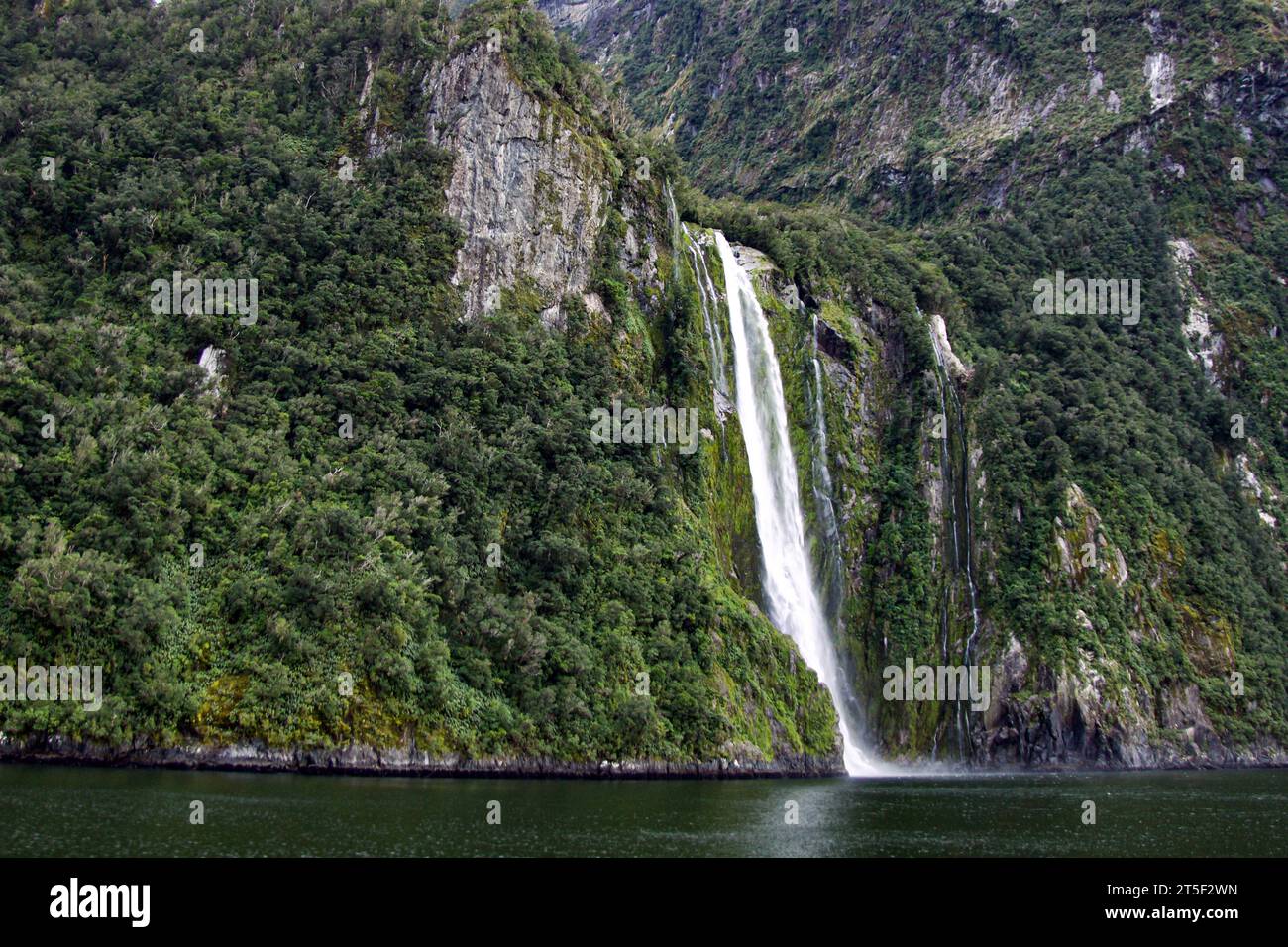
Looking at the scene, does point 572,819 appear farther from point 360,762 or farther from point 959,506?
point 959,506

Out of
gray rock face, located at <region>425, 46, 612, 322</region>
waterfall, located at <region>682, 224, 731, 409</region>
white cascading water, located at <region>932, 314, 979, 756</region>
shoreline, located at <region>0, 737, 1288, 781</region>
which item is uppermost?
gray rock face, located at <region>425, 46, 612, 322</region>

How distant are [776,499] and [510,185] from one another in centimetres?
2119

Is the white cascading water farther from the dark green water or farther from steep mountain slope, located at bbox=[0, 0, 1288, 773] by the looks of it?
the dark green water

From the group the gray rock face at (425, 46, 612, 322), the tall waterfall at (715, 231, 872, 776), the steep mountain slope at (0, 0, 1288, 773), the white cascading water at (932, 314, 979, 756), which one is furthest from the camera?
the white cascading water at (932, 314, 979, 756)

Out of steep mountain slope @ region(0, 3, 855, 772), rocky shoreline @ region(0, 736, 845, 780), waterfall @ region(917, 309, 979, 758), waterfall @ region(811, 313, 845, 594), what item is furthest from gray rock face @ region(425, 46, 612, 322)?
rocky shoreline @ region(0, 736, 845, 780)

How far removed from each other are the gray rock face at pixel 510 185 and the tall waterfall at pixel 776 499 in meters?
9.23

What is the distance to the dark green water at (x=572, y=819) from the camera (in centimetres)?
2192

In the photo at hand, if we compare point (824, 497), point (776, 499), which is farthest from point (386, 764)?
point (824, 497)

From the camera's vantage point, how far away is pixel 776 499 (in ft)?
194

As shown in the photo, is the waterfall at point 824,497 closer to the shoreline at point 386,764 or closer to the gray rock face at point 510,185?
the shoreline at point 386,764

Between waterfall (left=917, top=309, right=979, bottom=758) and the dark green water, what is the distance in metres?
19.6

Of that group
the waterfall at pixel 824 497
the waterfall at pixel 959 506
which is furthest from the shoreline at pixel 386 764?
the waterfall at pixel 824 497

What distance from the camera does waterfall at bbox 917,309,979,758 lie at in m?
59.8

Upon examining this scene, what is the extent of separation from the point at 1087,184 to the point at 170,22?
67899 millimetres
